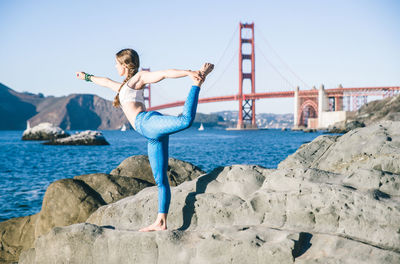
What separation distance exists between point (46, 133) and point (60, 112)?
66.0 meters

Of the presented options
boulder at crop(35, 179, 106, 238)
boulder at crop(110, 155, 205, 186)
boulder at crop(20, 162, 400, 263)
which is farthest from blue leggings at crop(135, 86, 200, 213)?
boulder at crop(110, 155, 205, 186)

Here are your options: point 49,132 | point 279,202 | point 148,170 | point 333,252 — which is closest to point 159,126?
point 279,202

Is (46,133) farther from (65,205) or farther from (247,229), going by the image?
(247,229)

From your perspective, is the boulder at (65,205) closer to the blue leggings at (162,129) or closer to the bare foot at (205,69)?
the blue leggings at (162,129)

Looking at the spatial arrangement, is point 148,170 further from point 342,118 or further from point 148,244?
point 342,118

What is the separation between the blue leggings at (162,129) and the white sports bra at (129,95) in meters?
0.11

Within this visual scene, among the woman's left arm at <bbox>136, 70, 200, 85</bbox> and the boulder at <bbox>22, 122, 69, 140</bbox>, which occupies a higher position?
the woman's left arm at <bbox>136, 70, 200, 85</bbox>

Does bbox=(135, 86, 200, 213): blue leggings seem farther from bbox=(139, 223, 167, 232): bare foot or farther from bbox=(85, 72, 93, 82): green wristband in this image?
bbox=(85, 72, 93, 82): green wristband

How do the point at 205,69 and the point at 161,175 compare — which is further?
the point at 161,175

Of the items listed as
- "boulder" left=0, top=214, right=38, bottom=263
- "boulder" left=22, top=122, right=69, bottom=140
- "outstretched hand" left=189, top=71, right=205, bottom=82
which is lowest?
"boulder" left=22, top=122, right=69, bottom=140

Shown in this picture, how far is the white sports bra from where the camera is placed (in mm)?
2754

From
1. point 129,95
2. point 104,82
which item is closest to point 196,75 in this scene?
point 129,95

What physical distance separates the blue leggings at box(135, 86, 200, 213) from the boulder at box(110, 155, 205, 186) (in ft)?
9.53

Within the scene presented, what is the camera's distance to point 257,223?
2641 millimetres
